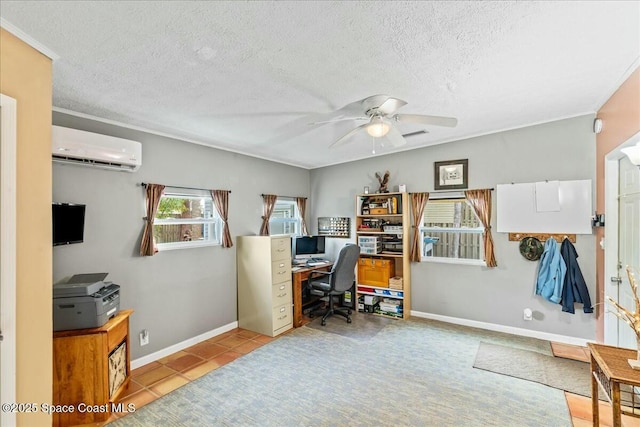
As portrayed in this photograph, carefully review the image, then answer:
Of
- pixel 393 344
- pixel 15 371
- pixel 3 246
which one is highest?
pixel 3 246

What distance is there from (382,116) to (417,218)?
84.8 inches

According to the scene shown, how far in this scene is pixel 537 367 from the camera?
285 centimetres

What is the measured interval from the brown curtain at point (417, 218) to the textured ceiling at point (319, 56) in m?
1.56

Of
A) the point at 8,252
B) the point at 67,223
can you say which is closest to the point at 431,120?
the point at 8,252

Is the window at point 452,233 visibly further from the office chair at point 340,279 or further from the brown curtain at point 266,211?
the brown curtain at point 266,211

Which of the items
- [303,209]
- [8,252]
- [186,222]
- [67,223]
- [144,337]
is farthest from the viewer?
[303,209]

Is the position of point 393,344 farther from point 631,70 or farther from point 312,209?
point 631,70

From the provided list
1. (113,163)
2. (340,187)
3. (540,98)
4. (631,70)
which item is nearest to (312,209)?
(340,187)

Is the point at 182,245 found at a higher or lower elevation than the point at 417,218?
lower

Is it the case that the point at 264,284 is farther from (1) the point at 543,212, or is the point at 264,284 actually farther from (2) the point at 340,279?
(1) the point at 543,212

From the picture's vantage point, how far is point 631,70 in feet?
6.93

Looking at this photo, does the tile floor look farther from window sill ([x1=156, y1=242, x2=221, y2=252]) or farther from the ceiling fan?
the ceiling fan

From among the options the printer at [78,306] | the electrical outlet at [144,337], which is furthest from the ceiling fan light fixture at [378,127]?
the electrical outlet at [144,337]

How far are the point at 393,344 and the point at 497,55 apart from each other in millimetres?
3052
